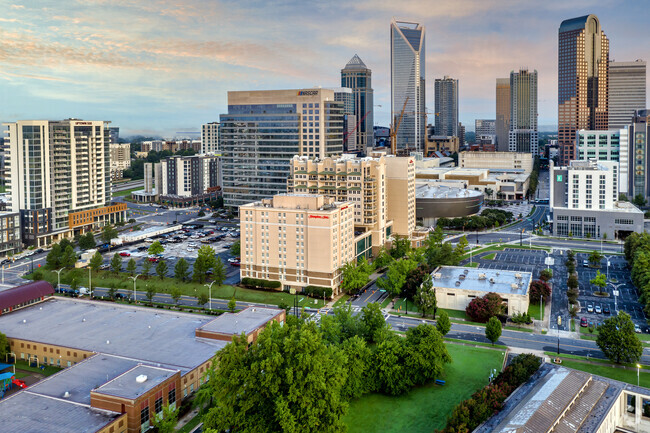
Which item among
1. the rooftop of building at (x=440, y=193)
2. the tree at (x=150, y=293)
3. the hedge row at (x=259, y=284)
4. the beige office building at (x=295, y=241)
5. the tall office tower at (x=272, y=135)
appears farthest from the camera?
the rooftop of building at (x=440, y=193)

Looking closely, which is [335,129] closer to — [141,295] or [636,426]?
[141,295]

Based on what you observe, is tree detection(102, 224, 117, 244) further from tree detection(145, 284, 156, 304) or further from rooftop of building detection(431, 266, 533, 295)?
rooftop of building detection(431, 266, 533, 295)

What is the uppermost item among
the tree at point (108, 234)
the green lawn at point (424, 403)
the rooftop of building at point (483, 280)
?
the tree at point (108, 234)

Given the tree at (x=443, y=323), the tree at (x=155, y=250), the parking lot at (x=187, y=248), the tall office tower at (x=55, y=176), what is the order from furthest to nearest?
the tall office tower at (x=55, y=176) < the tree at (x=155, y=250) < the parking lot at (x=187, y=248) < the tree at (x=443, y=323)

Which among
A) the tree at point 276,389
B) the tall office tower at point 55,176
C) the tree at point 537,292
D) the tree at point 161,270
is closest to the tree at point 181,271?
the tree at point 161,270

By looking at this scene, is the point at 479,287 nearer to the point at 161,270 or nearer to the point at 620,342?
the point at 620,342

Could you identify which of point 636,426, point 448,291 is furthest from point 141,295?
point 636,426

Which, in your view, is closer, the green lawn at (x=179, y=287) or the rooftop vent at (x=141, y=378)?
the rooftop vent at (x=141, y=378)

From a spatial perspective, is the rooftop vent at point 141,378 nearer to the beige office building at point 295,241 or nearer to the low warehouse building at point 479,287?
the beige office building at point 295,241
